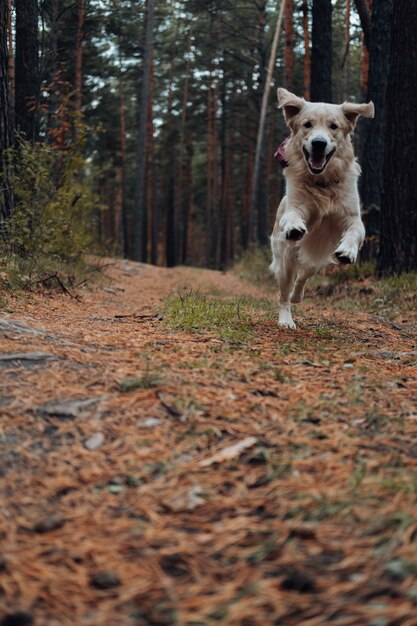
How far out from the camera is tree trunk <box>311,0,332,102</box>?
37.5 ft

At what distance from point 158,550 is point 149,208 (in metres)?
38.7

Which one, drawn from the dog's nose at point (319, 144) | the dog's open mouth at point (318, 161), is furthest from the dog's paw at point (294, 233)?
the dog's nose at point (319, 144)

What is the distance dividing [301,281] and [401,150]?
3.21 m

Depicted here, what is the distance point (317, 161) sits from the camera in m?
4.62

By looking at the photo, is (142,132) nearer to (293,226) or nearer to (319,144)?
(319,144)

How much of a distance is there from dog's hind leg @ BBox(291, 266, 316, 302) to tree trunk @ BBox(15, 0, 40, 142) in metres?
4.89

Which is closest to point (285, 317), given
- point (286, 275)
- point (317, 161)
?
point (286, 275)

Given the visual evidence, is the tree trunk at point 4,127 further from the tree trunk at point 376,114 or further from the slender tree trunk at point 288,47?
the slender tree trunk at point 288,47

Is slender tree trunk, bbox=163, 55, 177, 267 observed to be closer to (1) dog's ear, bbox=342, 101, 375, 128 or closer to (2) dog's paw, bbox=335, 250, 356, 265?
(1) dog's ear, bbox=342, 101, 375, 128

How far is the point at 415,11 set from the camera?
7504mm

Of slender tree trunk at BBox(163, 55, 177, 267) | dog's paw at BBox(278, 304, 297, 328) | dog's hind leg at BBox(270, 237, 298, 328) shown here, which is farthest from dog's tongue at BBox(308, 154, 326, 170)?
slender tree trunk at BBox(163, 55, 177, 267)

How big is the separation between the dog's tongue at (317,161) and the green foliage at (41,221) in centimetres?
289

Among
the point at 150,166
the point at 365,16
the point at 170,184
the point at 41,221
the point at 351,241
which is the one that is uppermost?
the point at 150,166

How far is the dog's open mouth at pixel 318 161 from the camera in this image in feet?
15.1
